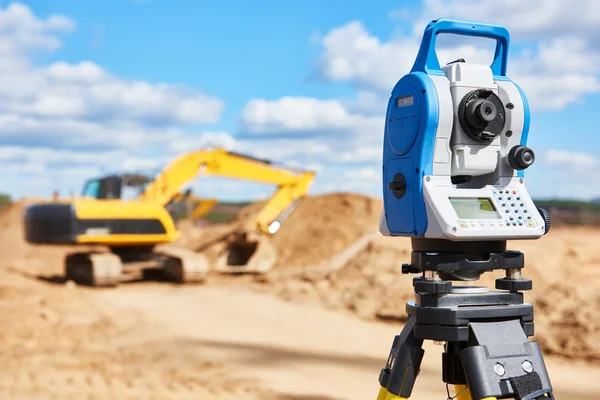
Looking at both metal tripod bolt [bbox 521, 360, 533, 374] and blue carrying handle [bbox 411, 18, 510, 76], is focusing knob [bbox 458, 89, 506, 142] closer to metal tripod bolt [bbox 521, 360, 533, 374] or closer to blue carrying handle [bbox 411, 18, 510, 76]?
blue carrying handle [bbox 411, 18, 510, 76]

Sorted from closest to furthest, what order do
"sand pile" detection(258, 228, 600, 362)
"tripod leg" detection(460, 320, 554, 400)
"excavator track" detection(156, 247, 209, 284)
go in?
"tripod leg" detection(460, 320, 554, 400) < "sand pile" detection(258, 228, 600, 362) < "excavator track" detection(156, 247, 209, 284)

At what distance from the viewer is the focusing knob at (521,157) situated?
2963 millimetres

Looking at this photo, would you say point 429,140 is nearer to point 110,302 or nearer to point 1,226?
point 110,302

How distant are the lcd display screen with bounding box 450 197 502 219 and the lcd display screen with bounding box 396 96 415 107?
1.42 ft

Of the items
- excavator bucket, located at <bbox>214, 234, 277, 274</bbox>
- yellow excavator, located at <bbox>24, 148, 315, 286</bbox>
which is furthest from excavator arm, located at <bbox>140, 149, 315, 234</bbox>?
excavator bucket, located at <bbox>214, 234, 277, 274</bbox>

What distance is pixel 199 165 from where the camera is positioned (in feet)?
48.1

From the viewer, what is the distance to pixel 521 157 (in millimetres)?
2963

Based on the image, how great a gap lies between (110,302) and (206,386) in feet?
19.0

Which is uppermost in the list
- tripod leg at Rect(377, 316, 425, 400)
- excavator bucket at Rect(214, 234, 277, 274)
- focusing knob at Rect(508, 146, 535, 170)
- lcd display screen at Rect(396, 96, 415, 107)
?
lcd display screen at Rect(396, 96, 415, 107)

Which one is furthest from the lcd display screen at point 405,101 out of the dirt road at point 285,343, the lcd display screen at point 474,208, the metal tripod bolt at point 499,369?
the dirt road at point 285,343

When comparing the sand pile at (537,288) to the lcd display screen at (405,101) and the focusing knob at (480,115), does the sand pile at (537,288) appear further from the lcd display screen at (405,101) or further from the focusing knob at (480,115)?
the lcd display screen at (405,101)

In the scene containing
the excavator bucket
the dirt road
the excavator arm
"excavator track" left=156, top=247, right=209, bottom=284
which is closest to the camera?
the dirt road

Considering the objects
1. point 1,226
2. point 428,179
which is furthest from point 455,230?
point 1,226

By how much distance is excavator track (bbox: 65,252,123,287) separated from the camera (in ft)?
43.0
